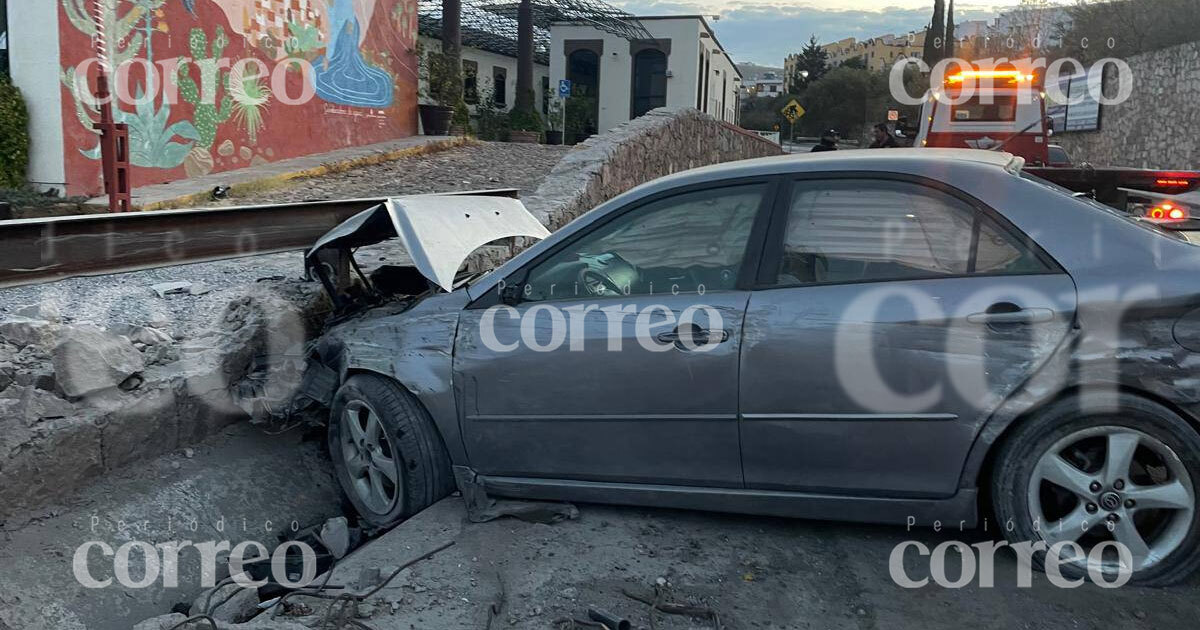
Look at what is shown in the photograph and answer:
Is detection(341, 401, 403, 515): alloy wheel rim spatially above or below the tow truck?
below

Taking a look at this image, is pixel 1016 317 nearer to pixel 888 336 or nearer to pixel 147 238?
pixel 888 336

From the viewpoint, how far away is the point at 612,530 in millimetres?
3836

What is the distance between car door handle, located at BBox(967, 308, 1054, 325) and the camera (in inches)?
127

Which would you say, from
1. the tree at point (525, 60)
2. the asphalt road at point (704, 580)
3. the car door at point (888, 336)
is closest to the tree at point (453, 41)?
the tree at point (525, 60)

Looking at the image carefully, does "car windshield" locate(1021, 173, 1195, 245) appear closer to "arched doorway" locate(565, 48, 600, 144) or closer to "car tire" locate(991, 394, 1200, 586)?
"car tire" locate(991, 394, 1200, 586)

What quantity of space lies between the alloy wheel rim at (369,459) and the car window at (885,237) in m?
1.85

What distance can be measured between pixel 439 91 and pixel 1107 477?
17.6 m

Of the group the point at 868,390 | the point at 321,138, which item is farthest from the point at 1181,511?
the point at 321,138

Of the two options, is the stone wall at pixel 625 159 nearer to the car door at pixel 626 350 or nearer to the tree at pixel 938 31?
the car door at pixel 626 350

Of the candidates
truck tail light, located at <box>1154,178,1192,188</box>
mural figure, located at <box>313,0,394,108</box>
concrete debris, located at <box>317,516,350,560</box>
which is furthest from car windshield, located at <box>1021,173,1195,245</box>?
mural figure, located at <box>313,0,394,108</box>

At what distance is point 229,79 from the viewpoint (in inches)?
515

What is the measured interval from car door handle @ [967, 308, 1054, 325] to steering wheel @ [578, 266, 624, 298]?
1.34 m

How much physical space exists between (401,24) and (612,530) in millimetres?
16679

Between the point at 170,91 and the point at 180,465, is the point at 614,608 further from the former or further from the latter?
the point at 170,91
